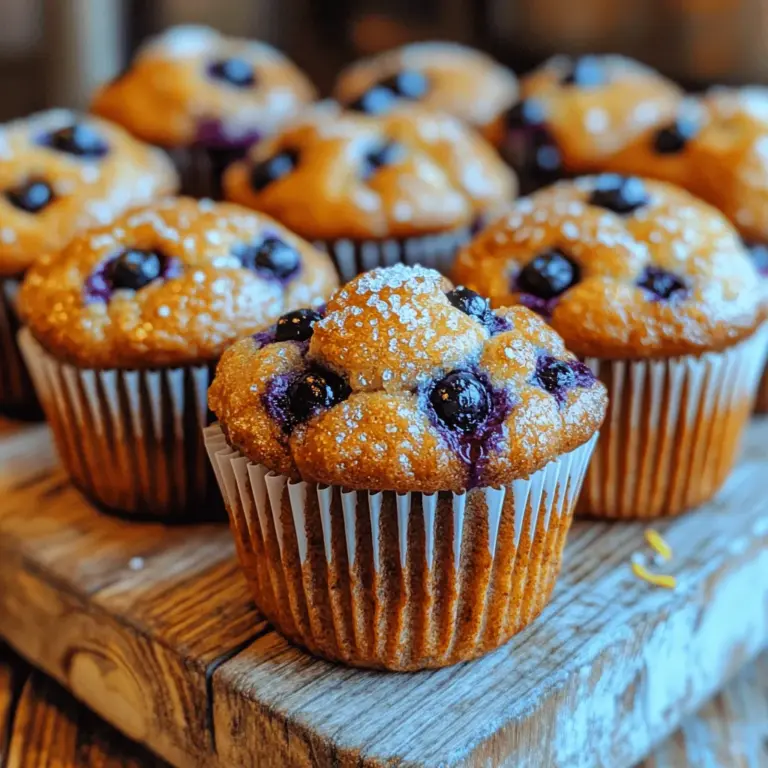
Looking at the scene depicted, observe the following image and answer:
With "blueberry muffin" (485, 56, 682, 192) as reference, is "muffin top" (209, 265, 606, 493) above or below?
above

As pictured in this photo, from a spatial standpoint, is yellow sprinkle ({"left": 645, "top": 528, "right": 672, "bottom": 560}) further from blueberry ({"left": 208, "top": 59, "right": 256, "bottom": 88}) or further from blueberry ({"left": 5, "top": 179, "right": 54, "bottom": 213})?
blueberry ({"left": 208, "top": 59, "right": 256, "bottom": 88})

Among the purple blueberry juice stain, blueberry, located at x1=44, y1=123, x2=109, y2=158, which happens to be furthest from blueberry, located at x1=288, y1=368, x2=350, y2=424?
blueberry, located at x1=44, y1=123, x2=109, y2=158

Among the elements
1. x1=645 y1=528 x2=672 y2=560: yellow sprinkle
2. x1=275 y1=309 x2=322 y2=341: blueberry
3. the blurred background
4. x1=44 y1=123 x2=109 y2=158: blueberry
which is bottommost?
x1=645 y1=528 x2=672 y2=560: yellow sprinkle

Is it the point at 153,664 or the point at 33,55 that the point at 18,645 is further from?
the point at 33,55

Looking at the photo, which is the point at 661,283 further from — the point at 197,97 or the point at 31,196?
the point at 197,97

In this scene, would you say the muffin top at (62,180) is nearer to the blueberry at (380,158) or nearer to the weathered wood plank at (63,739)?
the blueberry at (380,158)

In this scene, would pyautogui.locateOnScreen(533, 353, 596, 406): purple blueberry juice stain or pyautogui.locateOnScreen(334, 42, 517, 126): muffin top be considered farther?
pyautogui.locateOnScreen(334, 42, 517, 126): muffin top

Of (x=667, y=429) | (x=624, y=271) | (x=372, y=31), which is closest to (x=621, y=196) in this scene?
(x=624, y=271)

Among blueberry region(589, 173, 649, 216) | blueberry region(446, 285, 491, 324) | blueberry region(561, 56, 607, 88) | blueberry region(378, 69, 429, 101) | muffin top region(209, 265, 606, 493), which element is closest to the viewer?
muffin top region(209, 265, 606, 493)
